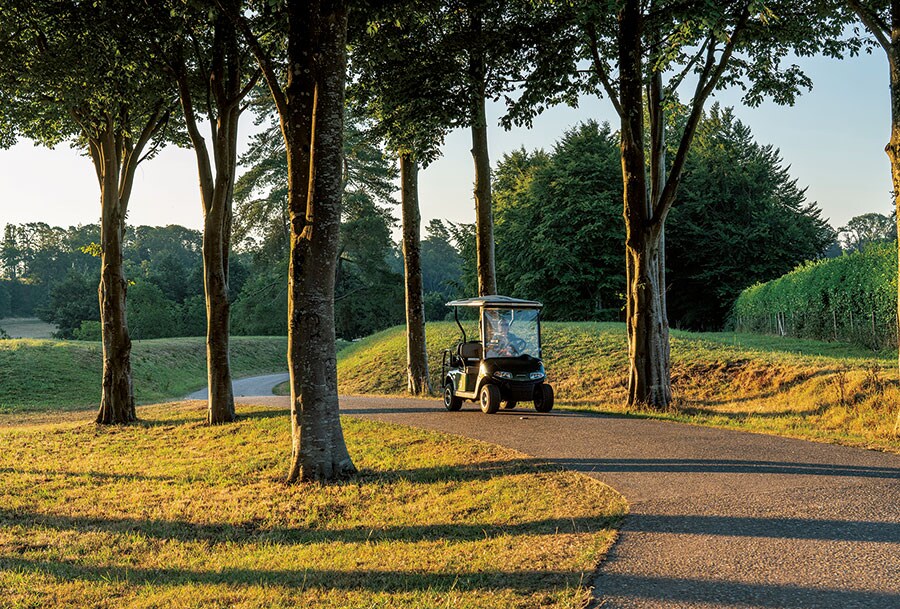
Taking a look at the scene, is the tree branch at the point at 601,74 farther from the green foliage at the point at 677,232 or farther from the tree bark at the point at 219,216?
the green foliage at the point at 677,232

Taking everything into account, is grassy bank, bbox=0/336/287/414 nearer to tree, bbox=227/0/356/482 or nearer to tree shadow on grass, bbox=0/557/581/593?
tree, bbox=227/0/356/482

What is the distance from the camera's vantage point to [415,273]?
19.9 metres

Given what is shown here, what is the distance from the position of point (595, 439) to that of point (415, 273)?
33.0ft

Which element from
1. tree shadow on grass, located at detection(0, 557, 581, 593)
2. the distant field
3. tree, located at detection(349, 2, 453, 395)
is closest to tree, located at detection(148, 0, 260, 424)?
tree, located at detection(349, 2, 453, 395)

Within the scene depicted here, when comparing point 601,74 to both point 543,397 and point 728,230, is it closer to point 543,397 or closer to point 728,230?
point 543,397

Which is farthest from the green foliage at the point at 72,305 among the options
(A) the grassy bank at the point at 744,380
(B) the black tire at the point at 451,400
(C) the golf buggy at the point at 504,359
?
(C) the golf buggy at the point at 504,359

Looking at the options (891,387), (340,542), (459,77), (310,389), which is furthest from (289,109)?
(891,387)

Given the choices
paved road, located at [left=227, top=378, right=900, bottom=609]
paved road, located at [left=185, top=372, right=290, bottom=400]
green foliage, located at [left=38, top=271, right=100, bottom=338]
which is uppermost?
green foliage, located at [left=38, top=271, right=100, bottom=338]

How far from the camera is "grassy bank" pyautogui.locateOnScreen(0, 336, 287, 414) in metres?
29.2

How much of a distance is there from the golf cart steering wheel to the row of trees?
8.28 ft

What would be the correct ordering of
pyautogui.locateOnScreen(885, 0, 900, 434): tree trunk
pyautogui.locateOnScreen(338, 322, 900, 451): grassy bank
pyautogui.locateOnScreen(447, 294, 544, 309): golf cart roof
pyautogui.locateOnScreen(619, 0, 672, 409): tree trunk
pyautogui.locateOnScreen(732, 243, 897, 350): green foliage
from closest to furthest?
pyautogui.locateOnScreen(885, 0, 900, 434): tree trunk
pyautogui.locateOnScreen(338, 322, 900, 451): grassy bank
pyautogui.locateOnScreen(447, 294, 544, 309): golf cart roof
pyautogui.locateOnScreen(619, 0, 672, 409): tree trunk
pyautogui.locateOnScreen(732, 243, 897, 350): green foliage

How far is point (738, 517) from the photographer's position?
6.53 m

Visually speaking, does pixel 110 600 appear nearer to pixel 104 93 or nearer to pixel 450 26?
pixel 104 93

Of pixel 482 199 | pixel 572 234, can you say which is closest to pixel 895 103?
pixel 482 199
